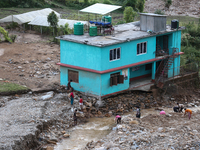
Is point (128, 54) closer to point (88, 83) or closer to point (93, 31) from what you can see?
point (93, 31)

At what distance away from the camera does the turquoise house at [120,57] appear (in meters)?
30.8

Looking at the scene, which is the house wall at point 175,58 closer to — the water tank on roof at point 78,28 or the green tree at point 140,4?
the water tank on roof at point 78,28

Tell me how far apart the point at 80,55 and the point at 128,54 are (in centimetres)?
398

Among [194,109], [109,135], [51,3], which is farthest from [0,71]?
[51,3]

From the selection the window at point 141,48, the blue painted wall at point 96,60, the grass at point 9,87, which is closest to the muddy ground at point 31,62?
the grass at point 9,87

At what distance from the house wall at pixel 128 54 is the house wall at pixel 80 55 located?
1.57ft

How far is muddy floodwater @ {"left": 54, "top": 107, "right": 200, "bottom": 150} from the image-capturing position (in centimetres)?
2567

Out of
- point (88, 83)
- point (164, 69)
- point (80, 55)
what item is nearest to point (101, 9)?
point (80, 55)

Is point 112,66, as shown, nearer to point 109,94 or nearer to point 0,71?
point 109,94

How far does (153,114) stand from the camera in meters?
29.7

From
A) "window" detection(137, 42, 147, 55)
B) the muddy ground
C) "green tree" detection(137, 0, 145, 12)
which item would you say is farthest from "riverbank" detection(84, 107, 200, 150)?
"green tree" detection(137, 0, 145, 12)

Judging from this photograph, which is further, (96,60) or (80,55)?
(80,55)

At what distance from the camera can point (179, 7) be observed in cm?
7406

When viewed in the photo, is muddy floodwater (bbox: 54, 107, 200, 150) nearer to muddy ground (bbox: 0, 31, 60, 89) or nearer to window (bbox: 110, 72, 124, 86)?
window (bbox: 110, 72, 124, 86)
